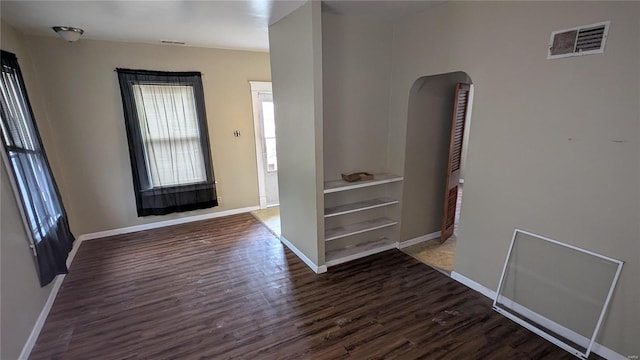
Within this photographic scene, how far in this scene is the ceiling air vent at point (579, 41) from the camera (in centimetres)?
167

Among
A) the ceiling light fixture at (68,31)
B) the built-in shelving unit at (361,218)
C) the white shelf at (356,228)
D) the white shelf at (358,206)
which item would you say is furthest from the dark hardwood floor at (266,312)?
the ceiling light fixture at (68,31)

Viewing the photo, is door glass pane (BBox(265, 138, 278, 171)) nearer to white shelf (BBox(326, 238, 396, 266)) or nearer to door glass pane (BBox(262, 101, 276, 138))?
door glass pane (BBox(262, 101, 276, 138))

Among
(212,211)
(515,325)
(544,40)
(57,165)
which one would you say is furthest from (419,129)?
(57,165)

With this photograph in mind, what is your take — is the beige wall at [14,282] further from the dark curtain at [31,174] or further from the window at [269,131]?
the window at [269,131]

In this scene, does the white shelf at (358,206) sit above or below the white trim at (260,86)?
below

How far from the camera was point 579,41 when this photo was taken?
1.75m

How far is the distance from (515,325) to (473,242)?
695 millimetres

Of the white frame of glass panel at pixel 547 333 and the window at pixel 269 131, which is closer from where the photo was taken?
the white frame of glass panel at pixel 547 333

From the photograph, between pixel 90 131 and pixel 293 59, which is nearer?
pixel 293 59

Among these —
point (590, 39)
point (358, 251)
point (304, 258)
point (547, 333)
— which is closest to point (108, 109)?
point (304, 258)

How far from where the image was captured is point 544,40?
1.90 m

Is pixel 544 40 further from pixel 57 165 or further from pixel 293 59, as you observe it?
pixel 57 165

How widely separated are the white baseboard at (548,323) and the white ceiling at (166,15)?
259 centimetres

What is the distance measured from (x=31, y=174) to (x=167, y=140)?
1.66 metres
